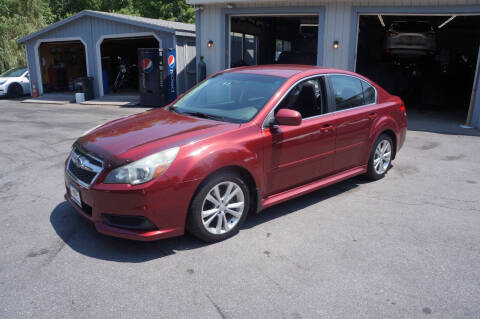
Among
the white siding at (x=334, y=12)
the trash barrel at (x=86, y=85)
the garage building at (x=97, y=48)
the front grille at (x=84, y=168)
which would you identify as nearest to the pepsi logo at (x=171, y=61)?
the garage building at (x=97, y=48)

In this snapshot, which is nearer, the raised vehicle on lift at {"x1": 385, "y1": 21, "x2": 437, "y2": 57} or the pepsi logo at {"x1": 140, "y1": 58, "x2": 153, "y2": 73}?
the raised vehicle on lift at {"x1": 385, "y1": 21, "x2": 437, "y2": 57}

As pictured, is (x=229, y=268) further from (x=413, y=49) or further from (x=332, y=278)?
(x=413, y=49)

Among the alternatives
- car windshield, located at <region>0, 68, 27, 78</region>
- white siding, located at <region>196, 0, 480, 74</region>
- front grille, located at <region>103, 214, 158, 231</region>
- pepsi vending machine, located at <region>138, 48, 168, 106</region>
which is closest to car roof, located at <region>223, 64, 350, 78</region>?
front grille, located at <region>103, 214, 158, 231</region>

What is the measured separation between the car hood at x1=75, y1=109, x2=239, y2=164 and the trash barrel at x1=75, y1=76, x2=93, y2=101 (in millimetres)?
13683

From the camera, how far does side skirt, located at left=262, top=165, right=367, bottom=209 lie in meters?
4.18

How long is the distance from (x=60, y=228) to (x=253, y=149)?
2.16 m

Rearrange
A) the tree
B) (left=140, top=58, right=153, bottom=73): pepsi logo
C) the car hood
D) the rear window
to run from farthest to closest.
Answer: the tree, (left=140, top=58, right=153, bottom=73): pepsi logo, the rear window, the car hood

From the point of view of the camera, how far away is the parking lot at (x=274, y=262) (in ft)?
9.30

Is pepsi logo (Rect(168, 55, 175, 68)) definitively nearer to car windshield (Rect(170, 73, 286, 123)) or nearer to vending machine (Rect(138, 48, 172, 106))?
vending machine (Rect(138, 48, 172, 106))

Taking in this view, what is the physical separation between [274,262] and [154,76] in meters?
12.7

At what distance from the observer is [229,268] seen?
10.9 feet

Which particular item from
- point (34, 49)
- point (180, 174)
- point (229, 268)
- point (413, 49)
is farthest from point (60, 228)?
point (34, 49)

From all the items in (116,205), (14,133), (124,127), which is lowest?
(14,133)

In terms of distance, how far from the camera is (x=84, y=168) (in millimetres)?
3646
